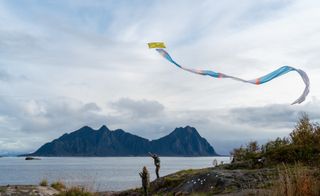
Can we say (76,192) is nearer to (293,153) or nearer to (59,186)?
(59,186)

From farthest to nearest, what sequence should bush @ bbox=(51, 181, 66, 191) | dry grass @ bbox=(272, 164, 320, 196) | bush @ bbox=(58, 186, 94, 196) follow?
bush @ bbox=(51, 181, 66, 191), bush @ bbox=(58, 186, 94, 196), dry grass @ bbox=(272, 164, 320, 196)

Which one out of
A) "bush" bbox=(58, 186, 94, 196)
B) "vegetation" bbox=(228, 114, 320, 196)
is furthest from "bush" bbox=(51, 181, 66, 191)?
"vegetation" bbox=(228, 114, 320, 196)

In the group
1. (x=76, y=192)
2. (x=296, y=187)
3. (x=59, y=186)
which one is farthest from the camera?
(x=59, y=186)

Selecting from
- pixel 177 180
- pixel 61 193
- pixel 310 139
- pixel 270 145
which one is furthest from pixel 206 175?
pixel 270 145

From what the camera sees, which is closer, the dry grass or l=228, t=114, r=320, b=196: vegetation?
the dry grass

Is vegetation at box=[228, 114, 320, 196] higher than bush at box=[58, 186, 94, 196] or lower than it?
higher

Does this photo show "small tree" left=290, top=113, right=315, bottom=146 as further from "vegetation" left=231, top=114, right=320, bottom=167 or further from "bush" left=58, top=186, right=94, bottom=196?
"bush" left=58, top=186, right=94, bottom=196

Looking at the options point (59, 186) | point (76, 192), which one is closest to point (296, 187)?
point (76, 192)

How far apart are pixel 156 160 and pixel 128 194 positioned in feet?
7.95

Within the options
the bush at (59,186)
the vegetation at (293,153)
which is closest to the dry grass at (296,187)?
the vegetation at (293,153)

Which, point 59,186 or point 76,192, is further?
point 59,186

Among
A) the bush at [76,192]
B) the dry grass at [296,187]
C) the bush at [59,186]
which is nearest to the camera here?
the dry grass at [296,187]

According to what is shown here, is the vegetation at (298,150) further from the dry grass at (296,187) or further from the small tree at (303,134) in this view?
the dry grass at (296,187)

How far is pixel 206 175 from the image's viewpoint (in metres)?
19.4
